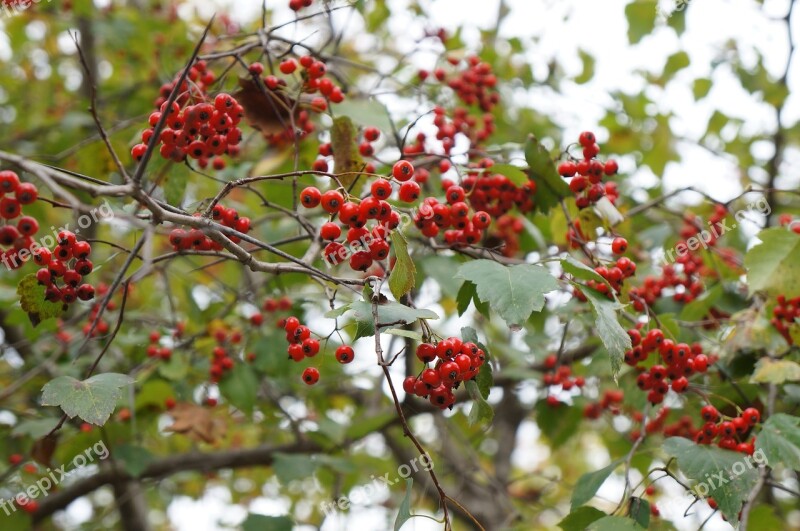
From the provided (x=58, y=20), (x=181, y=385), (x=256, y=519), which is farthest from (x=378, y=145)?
(x=58, y=20)

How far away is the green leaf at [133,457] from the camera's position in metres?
4.19

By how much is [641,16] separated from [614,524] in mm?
3797

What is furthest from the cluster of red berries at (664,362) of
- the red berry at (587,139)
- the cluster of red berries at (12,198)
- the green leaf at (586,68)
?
the green leaf at (586,68)

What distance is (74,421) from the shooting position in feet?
14.4

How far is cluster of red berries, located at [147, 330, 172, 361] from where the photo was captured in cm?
427

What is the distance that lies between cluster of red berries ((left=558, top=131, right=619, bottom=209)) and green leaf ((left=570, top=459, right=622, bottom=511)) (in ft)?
4.09

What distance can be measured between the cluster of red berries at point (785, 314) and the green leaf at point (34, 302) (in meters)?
3.28

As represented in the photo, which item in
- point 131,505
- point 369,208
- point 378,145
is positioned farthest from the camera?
point 131,505

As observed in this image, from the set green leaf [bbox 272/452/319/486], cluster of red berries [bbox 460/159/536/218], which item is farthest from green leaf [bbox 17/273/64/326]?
green leaf [bbox 272/452/319/486]

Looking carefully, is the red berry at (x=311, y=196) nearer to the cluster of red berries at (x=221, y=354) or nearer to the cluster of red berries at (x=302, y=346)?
the cluster of red berries at (x=302, y=346)

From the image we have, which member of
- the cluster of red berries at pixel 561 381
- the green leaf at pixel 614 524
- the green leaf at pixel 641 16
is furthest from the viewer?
the green leaf at pixel 641 16

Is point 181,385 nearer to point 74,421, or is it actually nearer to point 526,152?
point 74,421

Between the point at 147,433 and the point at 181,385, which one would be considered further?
the point at 147,433

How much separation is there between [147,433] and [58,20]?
4.40 metres
